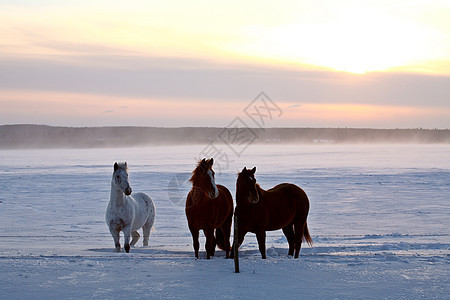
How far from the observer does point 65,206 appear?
16.5 m

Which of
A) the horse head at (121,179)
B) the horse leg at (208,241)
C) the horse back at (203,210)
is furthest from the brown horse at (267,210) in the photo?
the horse head at (121,179)

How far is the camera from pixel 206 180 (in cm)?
733

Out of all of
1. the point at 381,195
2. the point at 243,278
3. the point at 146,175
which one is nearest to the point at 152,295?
the point at 243,278

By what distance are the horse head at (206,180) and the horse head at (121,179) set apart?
1360mm

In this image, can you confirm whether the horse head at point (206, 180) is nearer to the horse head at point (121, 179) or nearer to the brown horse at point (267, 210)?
the brown horse at point (267, 210)

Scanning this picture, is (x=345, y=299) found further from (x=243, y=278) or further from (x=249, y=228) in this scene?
(x=249, y=228)

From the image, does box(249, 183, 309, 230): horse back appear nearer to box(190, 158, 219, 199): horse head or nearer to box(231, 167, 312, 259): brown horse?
box(231, 167, 312, 259): brown horse

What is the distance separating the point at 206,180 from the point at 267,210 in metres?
1.03

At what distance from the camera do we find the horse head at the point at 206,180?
24.0 feet

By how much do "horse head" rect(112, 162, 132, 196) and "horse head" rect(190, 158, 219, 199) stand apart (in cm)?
136

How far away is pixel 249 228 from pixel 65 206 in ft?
34.9

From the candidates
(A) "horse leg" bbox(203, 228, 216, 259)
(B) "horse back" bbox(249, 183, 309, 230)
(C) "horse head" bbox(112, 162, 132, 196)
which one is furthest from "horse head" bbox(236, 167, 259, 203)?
(C) "horse head" bbox(112, 162, 132, 196)

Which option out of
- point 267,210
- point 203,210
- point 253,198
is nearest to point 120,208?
point 203,210

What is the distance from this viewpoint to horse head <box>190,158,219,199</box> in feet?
24.0
